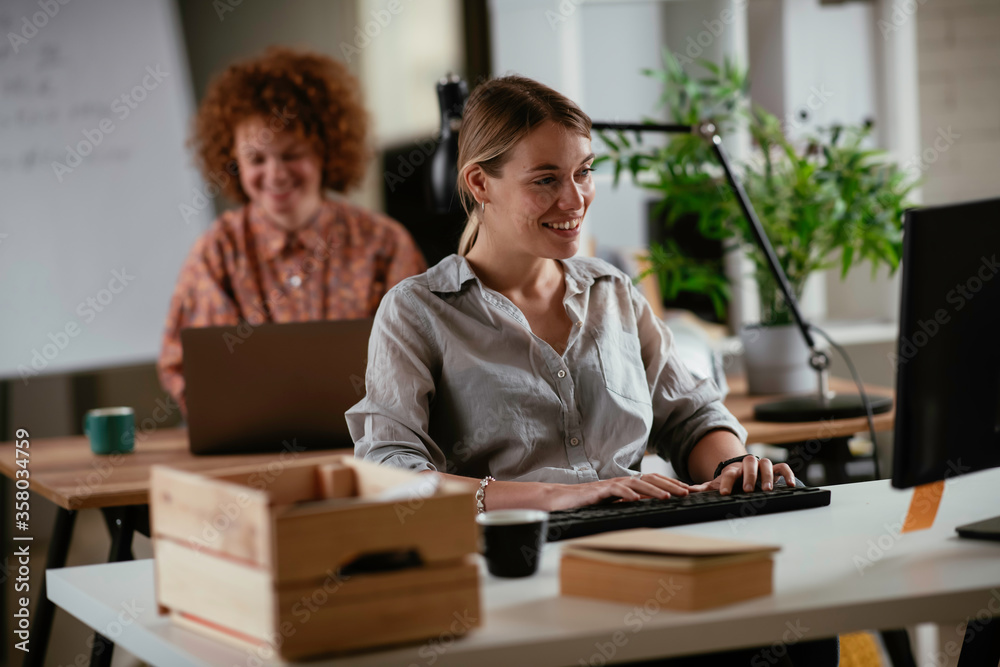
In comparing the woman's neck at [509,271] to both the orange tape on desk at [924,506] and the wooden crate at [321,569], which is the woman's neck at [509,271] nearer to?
the orange tape on desk at [924,506]

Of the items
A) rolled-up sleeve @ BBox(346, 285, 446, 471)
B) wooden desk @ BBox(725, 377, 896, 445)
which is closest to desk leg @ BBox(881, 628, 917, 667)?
wooden desk @ BBox(725, 377, 896, 445)

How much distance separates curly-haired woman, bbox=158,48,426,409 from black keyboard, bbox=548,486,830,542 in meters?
1.60

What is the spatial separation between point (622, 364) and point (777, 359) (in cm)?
106

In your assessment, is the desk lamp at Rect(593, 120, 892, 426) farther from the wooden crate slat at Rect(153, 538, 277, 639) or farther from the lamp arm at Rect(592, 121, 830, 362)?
the wooden crate slat at Rect(153, 538, 277, 639)

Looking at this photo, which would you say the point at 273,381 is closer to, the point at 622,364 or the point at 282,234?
the point at 622,364

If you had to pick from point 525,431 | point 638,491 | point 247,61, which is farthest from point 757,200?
point 247,61

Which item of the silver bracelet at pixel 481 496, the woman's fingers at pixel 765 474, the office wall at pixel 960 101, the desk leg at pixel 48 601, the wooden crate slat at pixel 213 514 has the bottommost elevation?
the desk leg at pixel 48 601

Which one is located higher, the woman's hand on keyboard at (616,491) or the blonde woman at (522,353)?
the blonde woman at (522,353)

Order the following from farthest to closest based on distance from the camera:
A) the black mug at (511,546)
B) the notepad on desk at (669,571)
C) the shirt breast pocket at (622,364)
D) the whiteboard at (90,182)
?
the whiteboard at (90,182), the shirt breast pocket at (622,364), the black mug at (511,546), the notepad on desk at (669,571)

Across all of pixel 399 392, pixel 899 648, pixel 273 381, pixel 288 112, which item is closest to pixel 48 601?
pixel 273 381

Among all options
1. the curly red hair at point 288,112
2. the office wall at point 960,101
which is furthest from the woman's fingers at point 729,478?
the office wall at point 960,101

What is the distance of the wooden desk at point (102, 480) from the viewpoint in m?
1.83

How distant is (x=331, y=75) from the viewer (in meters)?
3.19

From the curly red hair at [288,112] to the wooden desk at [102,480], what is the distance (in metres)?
1.03
